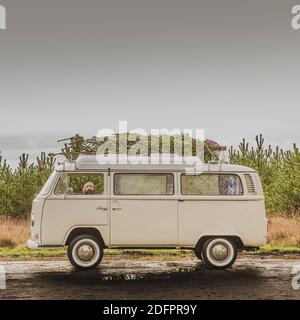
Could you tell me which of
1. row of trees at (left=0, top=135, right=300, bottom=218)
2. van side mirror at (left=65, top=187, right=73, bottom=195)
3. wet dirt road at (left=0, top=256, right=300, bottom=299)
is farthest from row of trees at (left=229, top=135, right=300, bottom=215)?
van side mirror at (left=65, top=187, right=73, bottom=195)

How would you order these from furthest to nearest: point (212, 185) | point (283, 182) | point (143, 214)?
point (283, 182) → point (212, 185) → point (143, 214)

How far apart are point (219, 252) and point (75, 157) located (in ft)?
32.3

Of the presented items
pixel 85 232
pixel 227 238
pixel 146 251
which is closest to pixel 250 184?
pixel 227 238

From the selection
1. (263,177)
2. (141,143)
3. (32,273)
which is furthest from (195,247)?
(141,143)

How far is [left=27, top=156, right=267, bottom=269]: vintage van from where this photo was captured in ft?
35.4

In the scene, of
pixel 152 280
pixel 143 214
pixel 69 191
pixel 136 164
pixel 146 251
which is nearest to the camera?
pixel 152 280

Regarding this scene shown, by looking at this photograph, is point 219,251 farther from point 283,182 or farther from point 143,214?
point 283,182

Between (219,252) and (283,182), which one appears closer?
(219,252)

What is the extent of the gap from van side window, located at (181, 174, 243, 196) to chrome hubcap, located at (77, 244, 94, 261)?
218 centimetres

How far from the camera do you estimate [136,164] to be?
36.6 feet

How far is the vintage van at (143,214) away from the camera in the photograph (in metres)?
10.8

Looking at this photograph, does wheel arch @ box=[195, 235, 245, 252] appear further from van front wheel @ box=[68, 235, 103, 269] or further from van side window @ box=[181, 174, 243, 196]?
van front wheel @ box=[68, 235, 103, 269]

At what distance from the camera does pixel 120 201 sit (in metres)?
10.9
